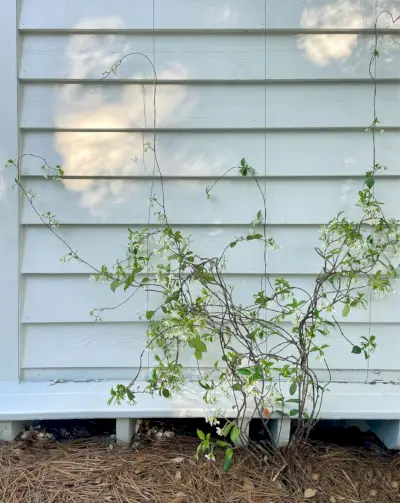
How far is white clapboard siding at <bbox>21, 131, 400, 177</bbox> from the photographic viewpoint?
1564mm

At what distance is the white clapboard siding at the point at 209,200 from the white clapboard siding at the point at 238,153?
0.04 m

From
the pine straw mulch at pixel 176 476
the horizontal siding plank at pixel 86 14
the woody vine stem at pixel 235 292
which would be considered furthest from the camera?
the horizontal siding plank at pixel 86 14

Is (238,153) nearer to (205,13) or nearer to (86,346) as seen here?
(205,13)

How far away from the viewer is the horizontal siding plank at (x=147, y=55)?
5.06 feet

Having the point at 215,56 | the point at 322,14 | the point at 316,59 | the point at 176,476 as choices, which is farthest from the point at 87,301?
the point at 322,14

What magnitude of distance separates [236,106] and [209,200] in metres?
0.37

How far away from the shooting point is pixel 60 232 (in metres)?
1.58

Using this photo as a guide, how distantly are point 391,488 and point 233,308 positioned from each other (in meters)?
0.76

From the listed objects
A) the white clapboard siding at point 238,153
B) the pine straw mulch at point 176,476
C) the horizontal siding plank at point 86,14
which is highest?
the horizontal siding plank at point 86,14

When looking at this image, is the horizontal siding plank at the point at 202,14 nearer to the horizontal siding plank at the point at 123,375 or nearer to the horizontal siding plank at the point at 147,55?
the horizontal siding plank at the point at 147,55

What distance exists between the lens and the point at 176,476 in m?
1.33

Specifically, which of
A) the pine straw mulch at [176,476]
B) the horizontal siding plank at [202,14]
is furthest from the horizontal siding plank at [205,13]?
the pine straw mulch at [176,476]

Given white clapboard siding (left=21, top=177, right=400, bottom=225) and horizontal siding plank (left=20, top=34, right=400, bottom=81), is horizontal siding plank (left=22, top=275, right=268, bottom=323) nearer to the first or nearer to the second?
white clapboard siding (left=21, top=177, right=400, bottom=225)

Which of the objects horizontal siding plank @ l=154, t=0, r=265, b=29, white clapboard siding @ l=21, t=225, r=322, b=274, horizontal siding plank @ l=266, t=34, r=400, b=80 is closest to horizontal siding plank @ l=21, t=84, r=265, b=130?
horizontal siding plank @ l=266, t=34, r=400, b=80
